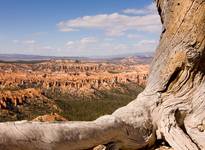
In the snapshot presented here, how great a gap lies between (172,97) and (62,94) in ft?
400

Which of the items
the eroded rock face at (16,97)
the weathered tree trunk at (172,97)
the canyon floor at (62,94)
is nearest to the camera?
the weathered tree trunk at (172,97)

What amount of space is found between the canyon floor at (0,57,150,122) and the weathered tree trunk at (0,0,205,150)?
2754 inches

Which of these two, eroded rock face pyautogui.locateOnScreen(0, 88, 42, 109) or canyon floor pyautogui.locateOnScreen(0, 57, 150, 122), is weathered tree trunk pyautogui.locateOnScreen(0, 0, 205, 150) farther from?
eroded rock face pyautogui.locateOnScreen(0, 88, 42, 109)

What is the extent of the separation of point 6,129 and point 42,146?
1.93 feet

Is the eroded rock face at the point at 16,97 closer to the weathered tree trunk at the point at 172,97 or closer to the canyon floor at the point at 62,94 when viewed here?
the canyon floor at the point at 62,94

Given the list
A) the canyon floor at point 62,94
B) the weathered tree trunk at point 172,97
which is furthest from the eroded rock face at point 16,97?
the weathered tree trunk at point 172,97

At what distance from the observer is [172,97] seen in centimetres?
761

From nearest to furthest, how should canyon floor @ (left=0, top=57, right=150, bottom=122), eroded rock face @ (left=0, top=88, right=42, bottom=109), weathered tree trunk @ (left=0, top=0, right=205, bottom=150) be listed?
1. weathered tree trunk @ (left=0, top=0, right=205, bottom=150)
2. canyon floor @ (left=0, top=57, right=150, bottom=122)
3. eroded rock face @ (left=0, top=88, right=42, bottom=109)

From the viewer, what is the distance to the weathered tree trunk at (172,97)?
6.92 meters

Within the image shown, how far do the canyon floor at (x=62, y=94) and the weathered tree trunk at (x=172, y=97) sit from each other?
229 feet

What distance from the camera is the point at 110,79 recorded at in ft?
517

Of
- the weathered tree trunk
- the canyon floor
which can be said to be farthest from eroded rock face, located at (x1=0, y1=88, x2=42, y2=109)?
the weathered tree trunk

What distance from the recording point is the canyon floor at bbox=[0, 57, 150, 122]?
3519 inches

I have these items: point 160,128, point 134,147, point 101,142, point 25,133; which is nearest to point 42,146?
point 25,133
